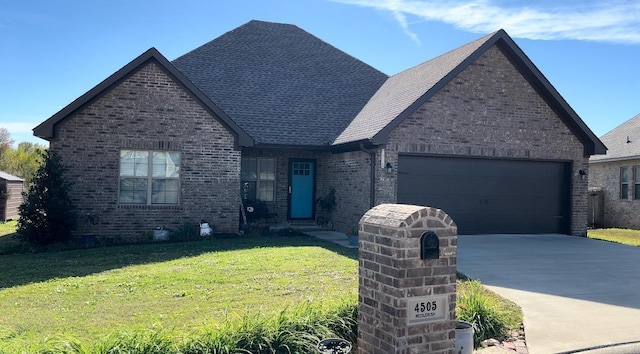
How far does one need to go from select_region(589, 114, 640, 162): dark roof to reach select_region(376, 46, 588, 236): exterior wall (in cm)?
689

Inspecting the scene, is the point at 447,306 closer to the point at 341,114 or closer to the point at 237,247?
the point at 237,247

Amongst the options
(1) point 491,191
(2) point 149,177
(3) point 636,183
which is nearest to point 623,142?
(3) point 636,183

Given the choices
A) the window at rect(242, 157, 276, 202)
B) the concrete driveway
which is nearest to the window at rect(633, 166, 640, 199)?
the concrete driveway

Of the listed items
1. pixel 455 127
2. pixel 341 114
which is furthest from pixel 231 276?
pixel 341 114

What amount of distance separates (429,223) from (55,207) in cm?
1119

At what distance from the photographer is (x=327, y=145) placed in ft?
55.5

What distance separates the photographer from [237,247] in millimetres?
12648

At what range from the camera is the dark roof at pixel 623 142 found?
74.1ft

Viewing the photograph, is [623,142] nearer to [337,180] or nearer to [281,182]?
[337,180]

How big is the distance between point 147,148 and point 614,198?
2028cm

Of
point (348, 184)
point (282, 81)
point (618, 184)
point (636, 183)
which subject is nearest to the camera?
point (348, 184)

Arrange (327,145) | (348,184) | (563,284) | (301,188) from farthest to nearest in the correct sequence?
(301,188)
(327,145)
(348,184)
(563,284)

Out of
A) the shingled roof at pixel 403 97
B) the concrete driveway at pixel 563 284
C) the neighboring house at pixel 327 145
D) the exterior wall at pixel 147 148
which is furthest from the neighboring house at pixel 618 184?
the exterior wall at pixel 147 148

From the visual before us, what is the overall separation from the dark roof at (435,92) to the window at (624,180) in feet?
23.4
